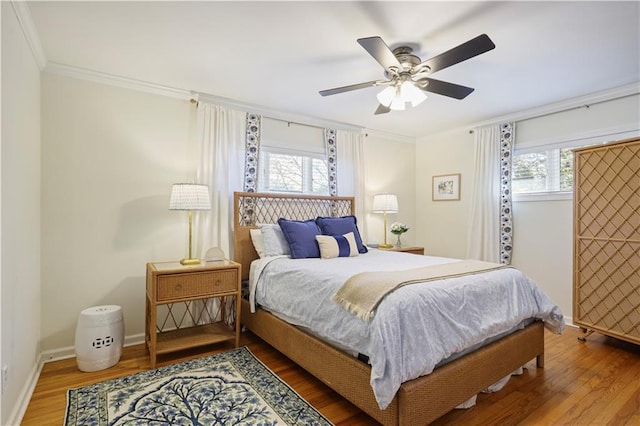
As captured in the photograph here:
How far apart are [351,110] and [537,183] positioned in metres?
2.40

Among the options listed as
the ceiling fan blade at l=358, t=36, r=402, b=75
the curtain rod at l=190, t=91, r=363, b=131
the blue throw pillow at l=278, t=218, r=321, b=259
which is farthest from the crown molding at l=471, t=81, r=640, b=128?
the blue throw pillow at l=278, t=218, r=321, b=259

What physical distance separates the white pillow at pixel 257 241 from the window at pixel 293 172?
65 centimetres

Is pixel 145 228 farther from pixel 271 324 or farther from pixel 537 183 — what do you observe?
pixel 537 183

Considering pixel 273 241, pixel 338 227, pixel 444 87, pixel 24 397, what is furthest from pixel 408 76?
pixel 24 397

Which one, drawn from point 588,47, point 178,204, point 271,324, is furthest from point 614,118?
point 178,204

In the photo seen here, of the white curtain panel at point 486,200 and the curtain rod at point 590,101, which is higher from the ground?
the curtain rod at point 590,101

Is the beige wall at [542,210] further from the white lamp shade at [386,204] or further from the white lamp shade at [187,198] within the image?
the white lamp shade at [187,198]

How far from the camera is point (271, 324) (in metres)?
2.78

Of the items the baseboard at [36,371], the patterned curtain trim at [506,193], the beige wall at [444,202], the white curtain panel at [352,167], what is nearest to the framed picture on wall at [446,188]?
the beige wall at [444,202]

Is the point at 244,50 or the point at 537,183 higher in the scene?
the point at 244,50

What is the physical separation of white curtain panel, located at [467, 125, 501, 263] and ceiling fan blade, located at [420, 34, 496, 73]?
8.05 ft

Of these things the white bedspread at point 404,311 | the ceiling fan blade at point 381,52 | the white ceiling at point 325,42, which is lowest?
the white bedspread at point 404,311

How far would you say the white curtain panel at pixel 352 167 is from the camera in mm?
4422

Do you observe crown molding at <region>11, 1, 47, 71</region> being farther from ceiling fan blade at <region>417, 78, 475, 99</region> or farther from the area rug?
ceiling fan blade at <region>417, 78, 475, 99</region>
